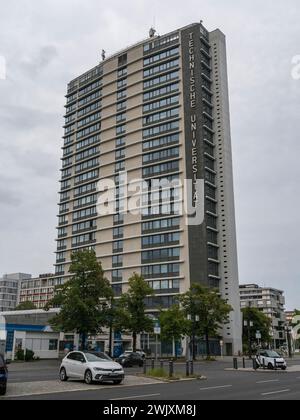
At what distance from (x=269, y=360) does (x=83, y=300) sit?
19.1 m

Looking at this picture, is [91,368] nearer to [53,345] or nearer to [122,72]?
[53,345]

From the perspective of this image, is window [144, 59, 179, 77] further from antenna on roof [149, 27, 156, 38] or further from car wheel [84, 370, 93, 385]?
car wheel [84, 370, 93, 385]

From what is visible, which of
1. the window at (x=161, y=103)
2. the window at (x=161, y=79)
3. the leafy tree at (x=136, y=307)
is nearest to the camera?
the leafy tree at (x=136, y=307)

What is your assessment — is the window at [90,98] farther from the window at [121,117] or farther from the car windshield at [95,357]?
the car windshield at [95,357]

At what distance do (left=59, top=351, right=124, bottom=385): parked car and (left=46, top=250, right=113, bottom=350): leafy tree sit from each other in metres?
21.2

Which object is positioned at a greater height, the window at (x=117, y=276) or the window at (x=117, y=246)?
the window at (x=117, y=246)

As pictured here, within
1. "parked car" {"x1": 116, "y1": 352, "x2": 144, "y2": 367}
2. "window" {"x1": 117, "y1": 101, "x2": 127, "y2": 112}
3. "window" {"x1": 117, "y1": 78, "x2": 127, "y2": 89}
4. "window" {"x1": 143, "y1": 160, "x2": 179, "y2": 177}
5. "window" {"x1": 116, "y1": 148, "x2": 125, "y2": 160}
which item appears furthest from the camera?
"window" {"x1": 117, "y1": 78, "x2": 127, "y2": 89}

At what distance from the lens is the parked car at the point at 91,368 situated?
2234 cm

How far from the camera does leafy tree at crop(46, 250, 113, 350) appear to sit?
46094 millimetres

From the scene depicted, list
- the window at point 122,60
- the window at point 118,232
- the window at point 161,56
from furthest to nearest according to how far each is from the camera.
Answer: the window at point 122,60 < the window at point 161,56 < the window at point 118,232

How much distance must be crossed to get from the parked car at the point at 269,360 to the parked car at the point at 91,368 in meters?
17.9

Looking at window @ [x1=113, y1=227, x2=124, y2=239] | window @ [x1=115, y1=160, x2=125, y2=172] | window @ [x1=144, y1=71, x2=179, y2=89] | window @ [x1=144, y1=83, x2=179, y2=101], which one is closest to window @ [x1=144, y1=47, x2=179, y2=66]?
window @ [x1=144, y1=71, x2=179, y2=89]

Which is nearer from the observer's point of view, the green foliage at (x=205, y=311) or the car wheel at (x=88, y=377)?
the car wheel at (x=88, y=377)

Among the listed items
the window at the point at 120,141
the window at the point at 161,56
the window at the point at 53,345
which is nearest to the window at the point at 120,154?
the window at the point at 120,141
